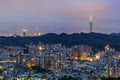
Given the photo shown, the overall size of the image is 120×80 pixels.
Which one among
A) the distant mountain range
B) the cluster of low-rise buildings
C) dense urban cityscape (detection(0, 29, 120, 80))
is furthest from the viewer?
the distant mountain range

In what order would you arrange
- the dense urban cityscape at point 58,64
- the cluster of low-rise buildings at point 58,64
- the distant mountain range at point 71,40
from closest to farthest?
the dense urban cityscape at point 58,64, the cluster of low-rise buildings at point 58,64, the distant mountain range at point 71,40

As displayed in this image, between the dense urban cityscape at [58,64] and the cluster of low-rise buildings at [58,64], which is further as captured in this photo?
the cluster of low-rise buildings at [58,64]

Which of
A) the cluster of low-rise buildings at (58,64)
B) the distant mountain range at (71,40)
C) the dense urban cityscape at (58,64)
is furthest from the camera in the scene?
the distant mountain range at (71,40)

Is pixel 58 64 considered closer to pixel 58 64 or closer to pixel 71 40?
pixel 58 64

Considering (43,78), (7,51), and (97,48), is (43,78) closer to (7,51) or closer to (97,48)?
(7,51)

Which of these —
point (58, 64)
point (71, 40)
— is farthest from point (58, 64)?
point (71, 40)

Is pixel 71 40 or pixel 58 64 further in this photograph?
pixel 71 40

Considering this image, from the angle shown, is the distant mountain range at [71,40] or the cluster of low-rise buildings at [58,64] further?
the distant mountain range at [71,40]

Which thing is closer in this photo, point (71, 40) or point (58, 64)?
point (58, 64)

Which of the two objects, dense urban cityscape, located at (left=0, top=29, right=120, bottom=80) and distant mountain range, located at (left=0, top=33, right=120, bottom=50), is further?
distant mountain range, located at (left=0, top=33, right=120, bottom=50)
